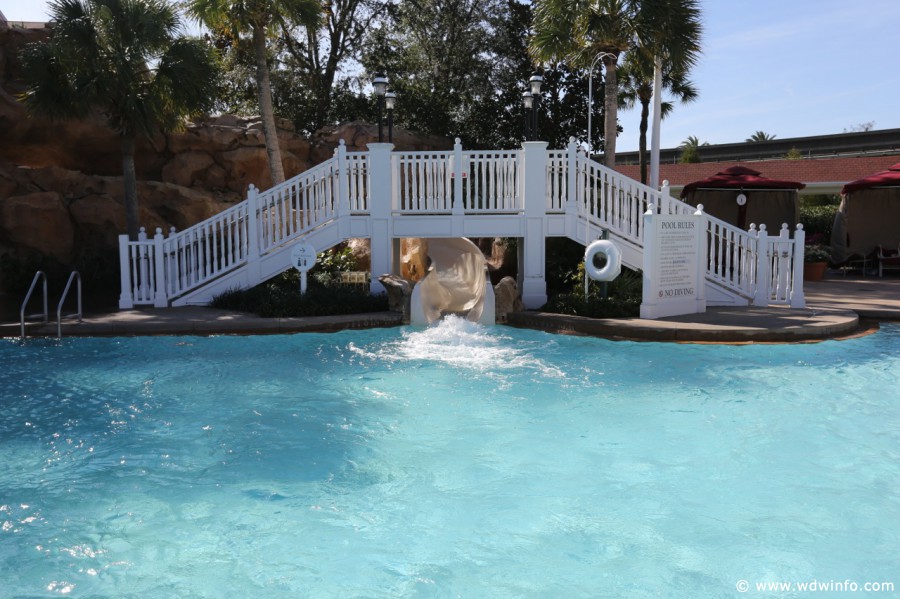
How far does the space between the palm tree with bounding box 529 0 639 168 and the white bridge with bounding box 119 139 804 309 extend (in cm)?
419

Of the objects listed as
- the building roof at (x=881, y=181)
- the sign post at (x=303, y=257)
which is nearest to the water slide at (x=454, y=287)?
the sign post at (x=303, y=257)

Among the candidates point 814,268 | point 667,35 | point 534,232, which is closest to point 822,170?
point 814,268

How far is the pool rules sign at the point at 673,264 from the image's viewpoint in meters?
11.0

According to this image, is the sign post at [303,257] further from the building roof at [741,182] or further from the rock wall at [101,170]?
the building roof at [741,182]

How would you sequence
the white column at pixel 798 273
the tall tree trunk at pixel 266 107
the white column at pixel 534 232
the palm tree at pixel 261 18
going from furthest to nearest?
the tall tree trunk at pixel 266 107 → the palm tree at pixel 261 18 → the white column at pixel 534 232 → the white column at pixel 798 273

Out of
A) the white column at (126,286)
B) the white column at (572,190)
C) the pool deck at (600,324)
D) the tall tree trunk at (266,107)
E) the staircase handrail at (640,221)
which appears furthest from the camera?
the tall tree trunk at (266,107)

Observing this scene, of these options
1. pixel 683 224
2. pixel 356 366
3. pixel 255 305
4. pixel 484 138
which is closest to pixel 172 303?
pixel 255 305

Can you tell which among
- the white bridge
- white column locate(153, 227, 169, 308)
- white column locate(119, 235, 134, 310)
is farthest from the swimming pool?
the white bridge

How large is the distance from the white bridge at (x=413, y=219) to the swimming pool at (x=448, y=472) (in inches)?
131

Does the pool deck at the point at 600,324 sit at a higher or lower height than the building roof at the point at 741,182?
lower

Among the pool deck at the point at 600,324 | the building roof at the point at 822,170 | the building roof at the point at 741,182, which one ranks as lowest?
the pool deck at the point at 600,324

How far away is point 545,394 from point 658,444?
1.74 metres

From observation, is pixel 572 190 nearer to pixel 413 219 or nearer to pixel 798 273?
pixel 413 219

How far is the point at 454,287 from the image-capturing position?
15344mm
